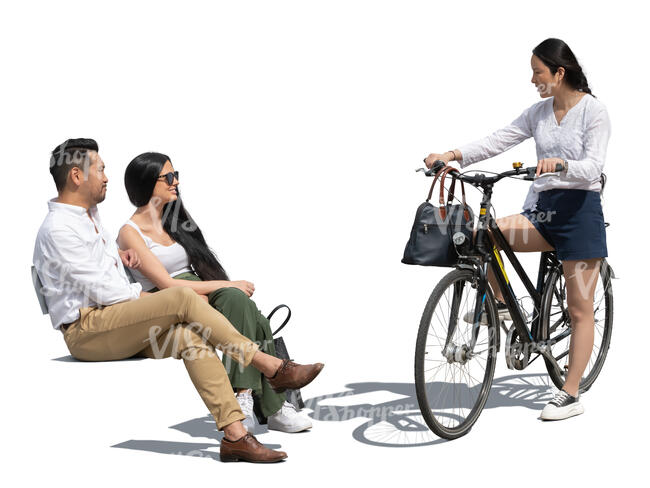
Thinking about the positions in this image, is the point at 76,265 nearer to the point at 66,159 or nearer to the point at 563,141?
the point at 66,159

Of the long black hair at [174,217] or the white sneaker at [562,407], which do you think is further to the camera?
the white sneaker at [562,407]

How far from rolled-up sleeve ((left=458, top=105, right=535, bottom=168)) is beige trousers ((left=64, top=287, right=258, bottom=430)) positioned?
6.58 ft

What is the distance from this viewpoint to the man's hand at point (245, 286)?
283 inches

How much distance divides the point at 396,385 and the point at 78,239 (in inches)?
103

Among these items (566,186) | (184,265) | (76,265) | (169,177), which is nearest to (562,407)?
(566,186)

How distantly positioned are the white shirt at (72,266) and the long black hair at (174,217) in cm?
49

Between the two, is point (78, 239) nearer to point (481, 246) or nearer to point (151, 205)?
point (151, 205)

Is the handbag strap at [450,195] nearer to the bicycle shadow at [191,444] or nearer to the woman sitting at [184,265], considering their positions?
the woman sitting at [184,265]

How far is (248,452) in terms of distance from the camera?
6.65 metres

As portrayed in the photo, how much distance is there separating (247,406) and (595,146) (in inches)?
103

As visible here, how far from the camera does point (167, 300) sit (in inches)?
260

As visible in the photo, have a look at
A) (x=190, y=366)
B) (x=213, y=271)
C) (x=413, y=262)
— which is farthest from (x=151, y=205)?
(x=413, y=262)

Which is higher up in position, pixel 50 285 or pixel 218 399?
pixel 50 285

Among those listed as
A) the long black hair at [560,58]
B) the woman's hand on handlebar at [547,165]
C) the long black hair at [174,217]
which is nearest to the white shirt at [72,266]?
the long black hair at [174,217]
